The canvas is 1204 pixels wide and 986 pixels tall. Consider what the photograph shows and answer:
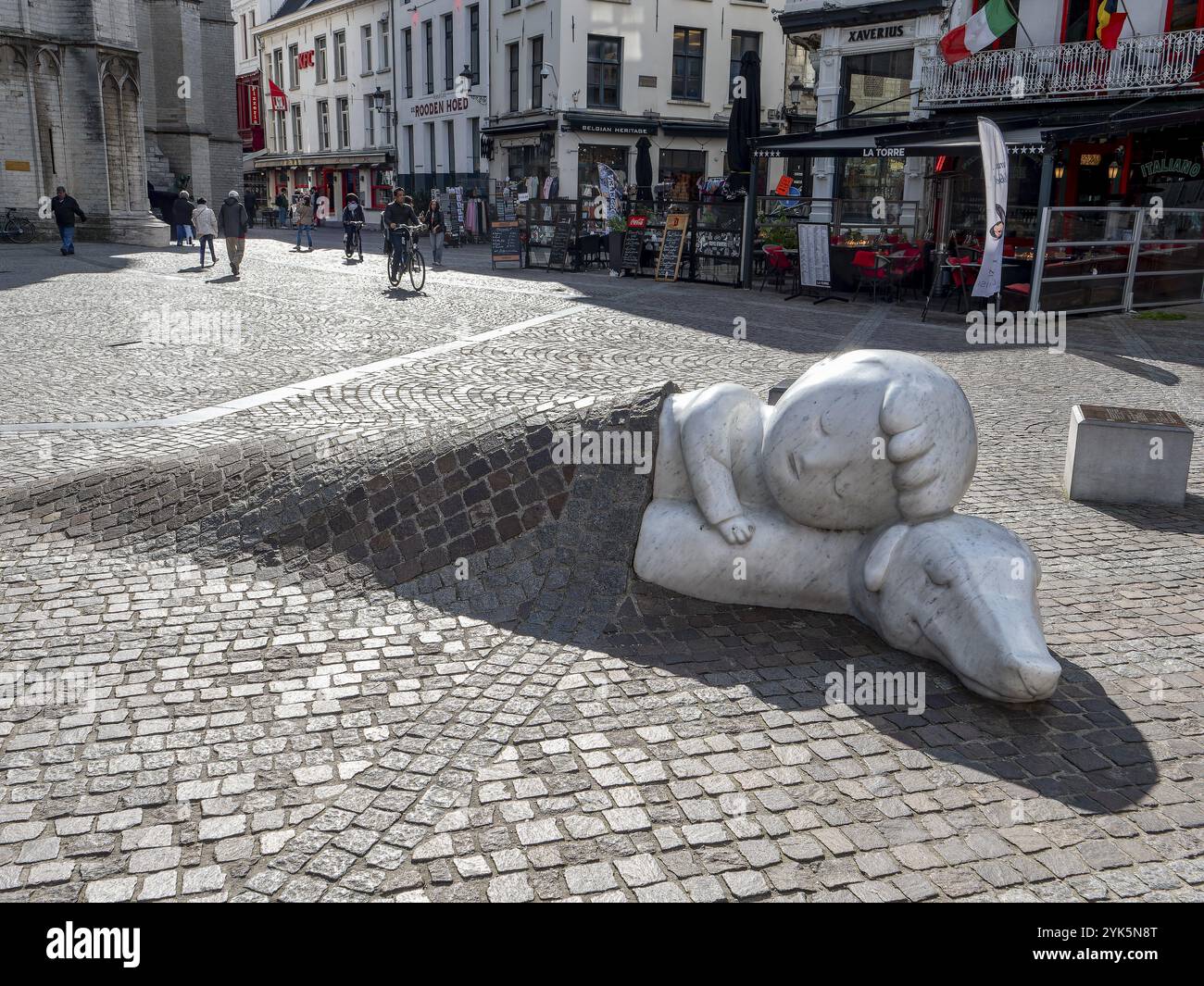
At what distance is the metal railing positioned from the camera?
664 inches

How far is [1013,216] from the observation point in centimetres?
2339

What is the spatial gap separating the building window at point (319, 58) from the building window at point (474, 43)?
1773 centimetres

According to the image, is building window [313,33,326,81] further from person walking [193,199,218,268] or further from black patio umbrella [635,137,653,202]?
person walking [193,199,218,268]

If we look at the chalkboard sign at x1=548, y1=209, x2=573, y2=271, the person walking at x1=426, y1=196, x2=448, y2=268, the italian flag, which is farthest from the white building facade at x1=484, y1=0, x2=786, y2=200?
the italian flag

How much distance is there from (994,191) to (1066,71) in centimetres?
1143

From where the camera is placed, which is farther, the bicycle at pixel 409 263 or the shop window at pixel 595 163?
the shop window at pixel 595 163

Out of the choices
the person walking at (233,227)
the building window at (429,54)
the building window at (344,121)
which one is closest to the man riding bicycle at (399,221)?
the person walking at (233,227)

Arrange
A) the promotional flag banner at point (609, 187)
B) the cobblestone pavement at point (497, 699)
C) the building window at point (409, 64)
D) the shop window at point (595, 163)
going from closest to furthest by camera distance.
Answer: the cobblestone pavement at point (497, 699)
the promotional flag banner at point (609, 187)
the shop window at point (595, 163)
the building window at point (409, 64)

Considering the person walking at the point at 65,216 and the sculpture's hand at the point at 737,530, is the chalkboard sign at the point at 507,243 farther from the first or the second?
the sculpture's hand at the point at 737,530

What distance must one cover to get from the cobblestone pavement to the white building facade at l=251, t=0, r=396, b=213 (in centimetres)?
4517

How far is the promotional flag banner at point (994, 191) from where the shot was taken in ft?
49.9

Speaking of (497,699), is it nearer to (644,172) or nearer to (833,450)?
(833,450)
